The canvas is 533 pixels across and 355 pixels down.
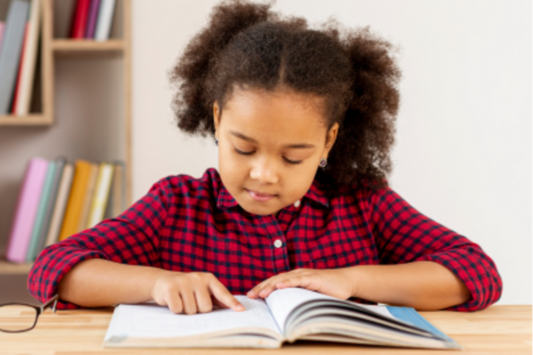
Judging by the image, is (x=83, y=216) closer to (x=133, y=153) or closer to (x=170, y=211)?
(x=133, y=153)

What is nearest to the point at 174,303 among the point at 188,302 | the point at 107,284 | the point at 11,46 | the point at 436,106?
the point at 188,302

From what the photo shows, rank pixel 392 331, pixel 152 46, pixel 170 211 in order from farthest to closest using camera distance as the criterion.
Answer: pixel 152 46 < pixel 170 211 < pixel 392 331

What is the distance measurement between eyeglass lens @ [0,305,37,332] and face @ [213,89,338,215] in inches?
15.5

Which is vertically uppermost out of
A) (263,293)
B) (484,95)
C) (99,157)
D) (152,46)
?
(152,46)

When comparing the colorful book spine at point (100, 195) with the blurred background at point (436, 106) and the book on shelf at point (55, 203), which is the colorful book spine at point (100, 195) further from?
the blurred background at point (436, 106)

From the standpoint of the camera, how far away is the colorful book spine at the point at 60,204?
1612 mm

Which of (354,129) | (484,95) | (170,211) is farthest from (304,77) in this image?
(484,95)

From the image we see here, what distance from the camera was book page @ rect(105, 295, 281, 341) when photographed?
0.63 m

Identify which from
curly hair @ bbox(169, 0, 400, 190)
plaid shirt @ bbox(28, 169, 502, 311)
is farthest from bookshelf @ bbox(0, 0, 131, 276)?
plaid shirt @ bbox(28, 169, 502, 311)

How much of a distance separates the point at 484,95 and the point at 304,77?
1.12m

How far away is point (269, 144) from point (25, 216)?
1043mm

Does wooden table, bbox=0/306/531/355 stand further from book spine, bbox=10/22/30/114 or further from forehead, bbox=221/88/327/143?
book spine, bbox=10/22/30/114

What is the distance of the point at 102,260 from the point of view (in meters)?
0.89

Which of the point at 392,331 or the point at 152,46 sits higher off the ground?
the point at 152,46
